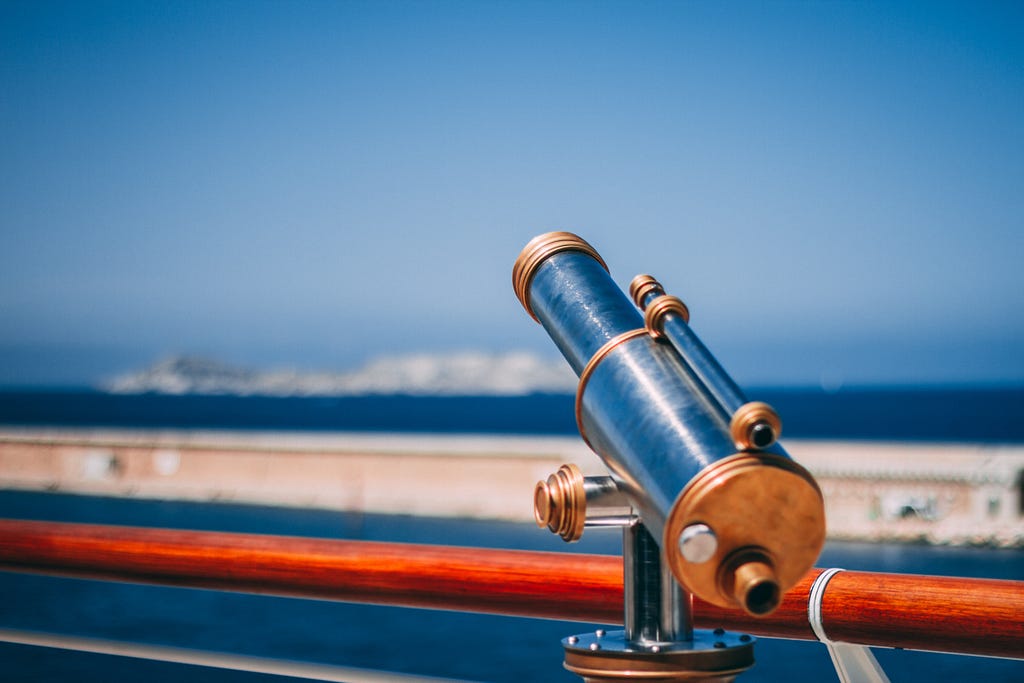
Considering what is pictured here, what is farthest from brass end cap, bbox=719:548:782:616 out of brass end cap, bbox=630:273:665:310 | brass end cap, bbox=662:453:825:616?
brass end cap, bbox=630:273:665:310

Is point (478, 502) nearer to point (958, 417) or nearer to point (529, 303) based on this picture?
point (529, 303)

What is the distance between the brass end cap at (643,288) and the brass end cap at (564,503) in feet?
0.46

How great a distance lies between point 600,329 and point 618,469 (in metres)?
0.11

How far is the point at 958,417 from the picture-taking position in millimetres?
78312

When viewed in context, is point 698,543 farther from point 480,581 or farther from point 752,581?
point 480,581

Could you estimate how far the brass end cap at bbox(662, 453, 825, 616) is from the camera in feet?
2.26

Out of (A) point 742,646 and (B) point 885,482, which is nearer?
(A) point 742,646

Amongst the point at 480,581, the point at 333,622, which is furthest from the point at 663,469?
the point at 333,622

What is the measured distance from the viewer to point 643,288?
890 mm

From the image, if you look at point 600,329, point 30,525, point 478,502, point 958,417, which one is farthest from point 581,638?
point 958,417

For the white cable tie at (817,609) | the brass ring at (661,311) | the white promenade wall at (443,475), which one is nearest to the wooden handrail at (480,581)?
the white cable tie at (817,609)

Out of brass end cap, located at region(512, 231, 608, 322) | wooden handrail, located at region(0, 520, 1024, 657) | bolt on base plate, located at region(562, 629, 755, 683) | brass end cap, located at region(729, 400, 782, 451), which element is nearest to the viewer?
brass end cap, located at region(729, 400, 782, 451)

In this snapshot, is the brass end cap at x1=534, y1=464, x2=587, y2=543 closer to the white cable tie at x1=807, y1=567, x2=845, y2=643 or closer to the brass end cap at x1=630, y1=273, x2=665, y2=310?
the brass end cap at x1=630, y1=273, x2=665, y2=310

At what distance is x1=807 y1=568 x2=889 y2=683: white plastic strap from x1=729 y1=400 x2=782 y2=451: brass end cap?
1.98ft
